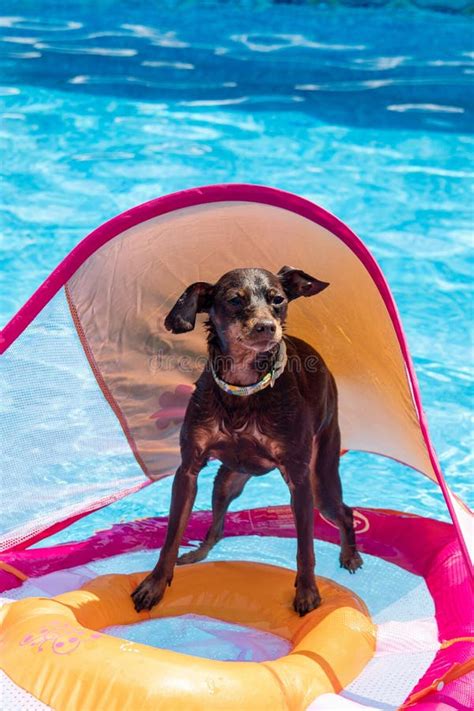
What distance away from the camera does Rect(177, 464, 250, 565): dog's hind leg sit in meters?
3.74

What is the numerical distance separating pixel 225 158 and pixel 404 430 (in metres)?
5.30

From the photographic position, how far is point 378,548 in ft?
12.6

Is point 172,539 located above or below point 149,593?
above

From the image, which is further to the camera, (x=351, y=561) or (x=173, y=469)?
(x=173, y=469)

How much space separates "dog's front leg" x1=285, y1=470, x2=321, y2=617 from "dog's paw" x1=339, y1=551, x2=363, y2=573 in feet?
1.11

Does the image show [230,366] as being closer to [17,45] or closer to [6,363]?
[6,363]

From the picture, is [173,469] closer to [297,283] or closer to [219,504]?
[219,504]

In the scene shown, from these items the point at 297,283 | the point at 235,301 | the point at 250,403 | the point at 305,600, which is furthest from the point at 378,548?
the point at 235,301

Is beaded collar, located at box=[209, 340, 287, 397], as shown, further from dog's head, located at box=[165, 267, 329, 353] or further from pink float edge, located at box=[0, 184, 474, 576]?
pink float edge, located at box=[0, 184, 474, 576]

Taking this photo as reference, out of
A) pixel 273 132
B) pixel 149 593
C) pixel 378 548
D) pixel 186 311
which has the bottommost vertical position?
pixel 378 548

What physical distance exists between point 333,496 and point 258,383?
0.65 metres

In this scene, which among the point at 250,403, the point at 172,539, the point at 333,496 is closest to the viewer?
the point at 250,403

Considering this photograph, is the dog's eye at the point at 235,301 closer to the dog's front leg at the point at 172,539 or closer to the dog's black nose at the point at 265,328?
the dog's black nose at the point at 265,328

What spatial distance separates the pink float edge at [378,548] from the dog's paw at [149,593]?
0.39 meters
